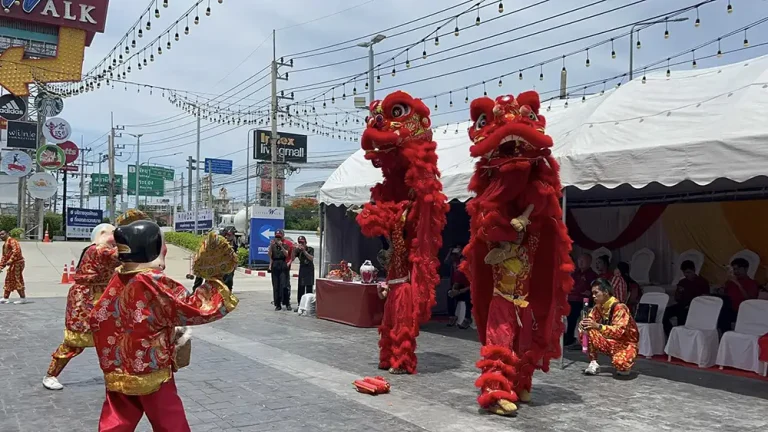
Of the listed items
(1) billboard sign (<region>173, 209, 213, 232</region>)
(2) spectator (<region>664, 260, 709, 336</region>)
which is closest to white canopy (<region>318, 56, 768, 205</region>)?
(2) spectator (<region>664, 260, 709, 336</region>)

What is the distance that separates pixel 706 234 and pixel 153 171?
50514 mm

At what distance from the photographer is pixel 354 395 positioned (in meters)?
6.02

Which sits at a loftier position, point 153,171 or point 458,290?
point 153,171

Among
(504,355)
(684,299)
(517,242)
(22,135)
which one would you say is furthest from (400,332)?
(22,135)

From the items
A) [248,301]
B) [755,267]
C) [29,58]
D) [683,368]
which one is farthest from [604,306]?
[29,58]

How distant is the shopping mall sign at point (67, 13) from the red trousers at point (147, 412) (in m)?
36.0

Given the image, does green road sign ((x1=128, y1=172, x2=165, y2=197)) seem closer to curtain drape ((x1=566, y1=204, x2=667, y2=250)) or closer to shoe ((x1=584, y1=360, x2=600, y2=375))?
curtain drape ((x1=566, y1=204, x2=667, y2=250))

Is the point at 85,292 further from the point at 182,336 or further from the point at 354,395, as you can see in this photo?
the point at 182,336

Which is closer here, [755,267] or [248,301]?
[755,267]

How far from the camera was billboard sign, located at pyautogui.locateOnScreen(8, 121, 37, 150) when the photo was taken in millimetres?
32938

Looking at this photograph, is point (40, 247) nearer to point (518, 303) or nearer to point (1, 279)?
point (1, 279)

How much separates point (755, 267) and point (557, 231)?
470cm

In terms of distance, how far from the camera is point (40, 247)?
29625 mm

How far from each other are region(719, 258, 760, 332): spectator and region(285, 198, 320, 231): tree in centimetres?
4330
